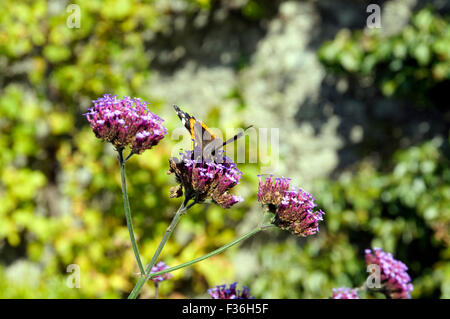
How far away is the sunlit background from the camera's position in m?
3.13

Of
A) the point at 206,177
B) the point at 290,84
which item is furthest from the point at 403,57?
the point at 206,177

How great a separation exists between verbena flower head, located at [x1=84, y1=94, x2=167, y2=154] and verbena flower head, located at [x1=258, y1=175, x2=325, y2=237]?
0.36 metres

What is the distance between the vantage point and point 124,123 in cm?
126

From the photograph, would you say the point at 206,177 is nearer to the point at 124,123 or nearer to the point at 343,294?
the point at 124,123

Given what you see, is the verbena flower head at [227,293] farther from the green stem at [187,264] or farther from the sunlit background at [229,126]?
the sunlit background at [229,126]

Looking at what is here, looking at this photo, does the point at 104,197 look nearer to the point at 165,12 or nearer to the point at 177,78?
the point at 177,78

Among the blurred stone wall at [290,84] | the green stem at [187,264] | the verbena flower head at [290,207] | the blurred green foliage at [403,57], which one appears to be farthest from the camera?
the blurred stone wall at [290,84]

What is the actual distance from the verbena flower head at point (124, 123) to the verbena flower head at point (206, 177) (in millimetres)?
107

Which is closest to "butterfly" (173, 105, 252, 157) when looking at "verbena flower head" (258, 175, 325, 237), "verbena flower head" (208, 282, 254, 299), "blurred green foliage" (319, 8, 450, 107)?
"verbena flower head" (258, 175, 325, 237)

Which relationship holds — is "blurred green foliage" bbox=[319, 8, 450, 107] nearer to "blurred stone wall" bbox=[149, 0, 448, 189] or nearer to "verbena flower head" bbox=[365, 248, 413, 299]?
"blurred stone wall" bbox=[149, 0, 448, 189]

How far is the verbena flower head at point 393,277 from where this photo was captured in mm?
1469

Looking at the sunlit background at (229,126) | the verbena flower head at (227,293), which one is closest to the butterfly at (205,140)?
the verbena flower head at (227,293)

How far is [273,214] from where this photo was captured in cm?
132
